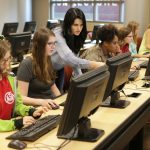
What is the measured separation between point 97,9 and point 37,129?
26.2 feet

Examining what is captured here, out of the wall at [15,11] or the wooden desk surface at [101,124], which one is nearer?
the wooden desk surface at [101,124]

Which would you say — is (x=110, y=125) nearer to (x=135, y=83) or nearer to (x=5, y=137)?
(x=5, y=137)

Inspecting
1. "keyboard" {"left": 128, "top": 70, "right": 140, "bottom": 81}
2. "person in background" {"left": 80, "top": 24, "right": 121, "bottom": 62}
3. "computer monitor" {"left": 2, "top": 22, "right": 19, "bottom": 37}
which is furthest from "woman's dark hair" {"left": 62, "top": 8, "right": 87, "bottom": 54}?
"computer monitor" {"left": 2, "top": 22, "right": 19, "bottom": 37}

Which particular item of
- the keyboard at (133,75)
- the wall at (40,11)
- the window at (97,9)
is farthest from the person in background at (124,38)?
the wall at (40,11)

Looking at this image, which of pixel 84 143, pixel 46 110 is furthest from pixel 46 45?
pixel 84 143

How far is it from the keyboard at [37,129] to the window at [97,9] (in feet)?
23.7

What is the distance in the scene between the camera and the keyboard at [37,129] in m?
1.91

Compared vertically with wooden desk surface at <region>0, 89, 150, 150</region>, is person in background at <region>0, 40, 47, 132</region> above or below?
above

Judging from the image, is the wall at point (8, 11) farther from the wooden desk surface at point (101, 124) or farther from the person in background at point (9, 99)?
the person in background at point (9, 99)

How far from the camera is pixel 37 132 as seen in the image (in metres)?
1.98

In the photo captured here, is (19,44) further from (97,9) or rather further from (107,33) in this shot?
(97,9)

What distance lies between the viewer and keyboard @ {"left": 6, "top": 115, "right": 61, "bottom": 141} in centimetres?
191

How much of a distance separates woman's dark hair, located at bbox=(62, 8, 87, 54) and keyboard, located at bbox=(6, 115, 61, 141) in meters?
1.29

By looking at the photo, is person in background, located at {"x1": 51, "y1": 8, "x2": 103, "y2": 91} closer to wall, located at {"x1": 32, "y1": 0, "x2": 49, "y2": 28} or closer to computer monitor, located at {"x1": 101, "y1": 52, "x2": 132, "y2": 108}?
computer monitor, located at {"x1": 101, "y1": 52, "x2": 132, "y2": 108}
